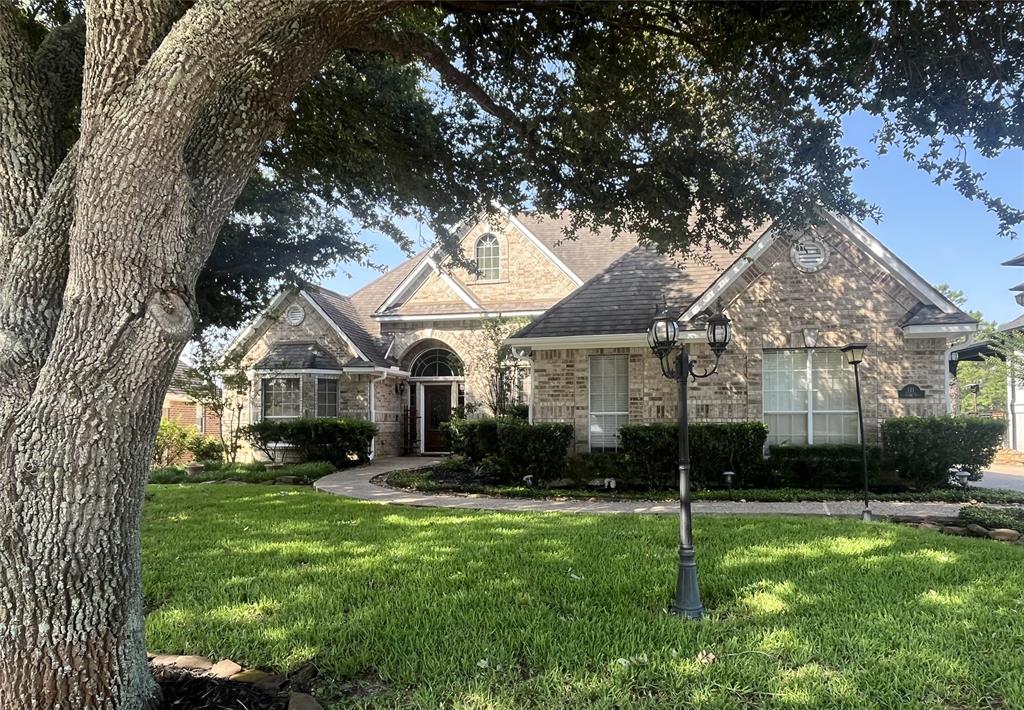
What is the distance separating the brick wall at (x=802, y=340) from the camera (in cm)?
1213

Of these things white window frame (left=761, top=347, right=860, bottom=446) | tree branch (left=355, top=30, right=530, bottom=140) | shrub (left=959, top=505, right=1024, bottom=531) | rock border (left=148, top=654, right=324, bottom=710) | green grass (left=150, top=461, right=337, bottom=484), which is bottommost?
green grass (left=150, top=461, right=337, bottom=484)

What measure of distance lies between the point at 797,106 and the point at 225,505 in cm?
1027

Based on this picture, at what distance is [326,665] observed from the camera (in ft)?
12.5

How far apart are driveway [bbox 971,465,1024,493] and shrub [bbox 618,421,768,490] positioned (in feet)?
15.0

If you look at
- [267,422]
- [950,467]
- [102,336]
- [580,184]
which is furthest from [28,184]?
[267,422]

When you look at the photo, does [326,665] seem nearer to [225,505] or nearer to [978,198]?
[978,198]

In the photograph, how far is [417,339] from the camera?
2044 cm

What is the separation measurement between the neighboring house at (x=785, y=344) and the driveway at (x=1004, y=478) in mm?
→ 2615

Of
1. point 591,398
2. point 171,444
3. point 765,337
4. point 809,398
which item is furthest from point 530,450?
point 171,444

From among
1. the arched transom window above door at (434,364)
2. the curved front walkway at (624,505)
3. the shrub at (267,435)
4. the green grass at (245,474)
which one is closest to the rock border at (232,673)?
the curved front walkway at (624,505)

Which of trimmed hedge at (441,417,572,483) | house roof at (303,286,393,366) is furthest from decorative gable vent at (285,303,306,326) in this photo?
trimmed hedge at (441,417,572,483)

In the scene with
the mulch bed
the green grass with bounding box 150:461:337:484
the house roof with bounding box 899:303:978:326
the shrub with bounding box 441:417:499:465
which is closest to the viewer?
the mulch bed

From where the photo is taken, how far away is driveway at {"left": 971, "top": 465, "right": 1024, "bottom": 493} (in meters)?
12.9

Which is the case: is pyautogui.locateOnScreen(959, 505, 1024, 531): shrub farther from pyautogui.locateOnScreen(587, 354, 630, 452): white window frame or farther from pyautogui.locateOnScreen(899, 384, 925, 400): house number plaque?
pyautogui.locateOnScreen(587, 354, 630, 452): white window frame
